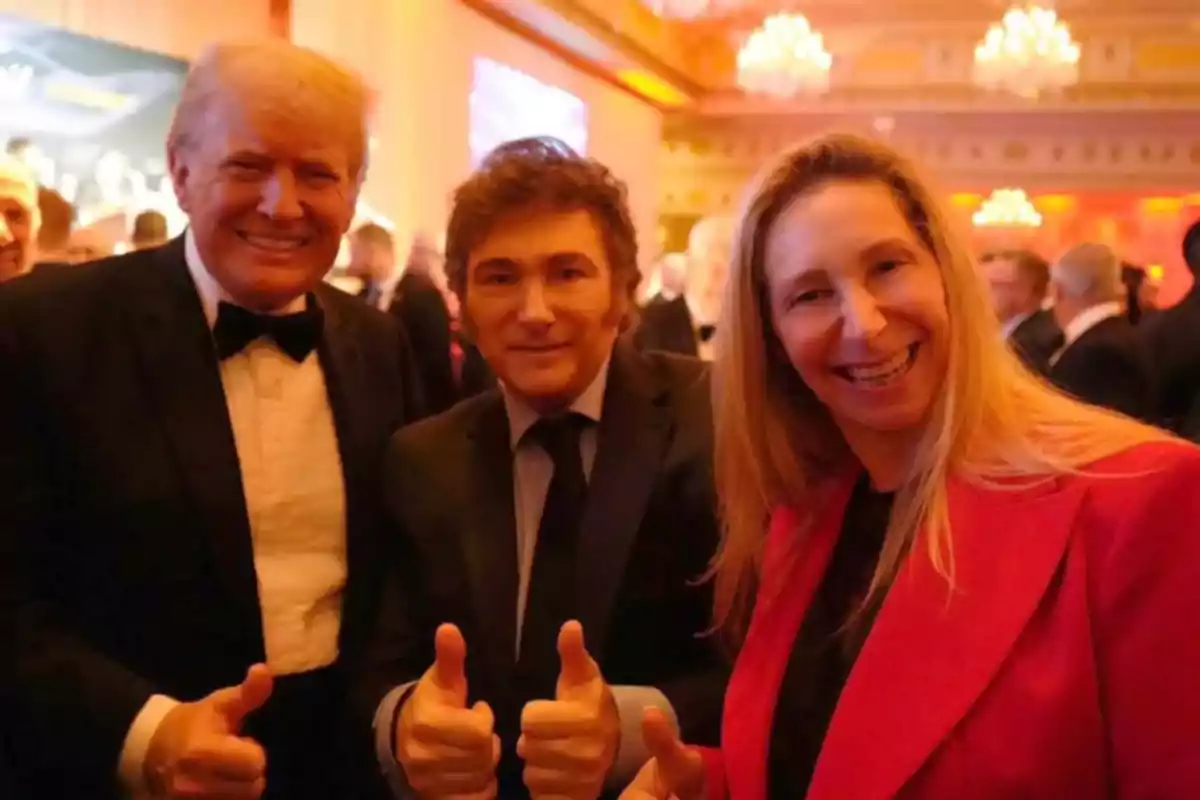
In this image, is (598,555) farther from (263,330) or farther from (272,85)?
(272,85)

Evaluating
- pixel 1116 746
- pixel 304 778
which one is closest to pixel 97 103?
pixel 304 778

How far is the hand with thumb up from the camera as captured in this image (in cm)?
129

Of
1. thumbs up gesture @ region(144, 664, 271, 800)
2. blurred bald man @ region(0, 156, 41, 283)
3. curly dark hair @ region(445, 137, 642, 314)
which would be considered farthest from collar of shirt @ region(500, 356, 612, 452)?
blurred bald man @ region(0, 156, 41, 283)

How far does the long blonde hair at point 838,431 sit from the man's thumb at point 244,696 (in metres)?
0.53

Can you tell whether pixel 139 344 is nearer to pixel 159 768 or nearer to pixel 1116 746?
pixel 159 768

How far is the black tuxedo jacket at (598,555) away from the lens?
1.51 m

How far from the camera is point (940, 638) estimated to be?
1.14m

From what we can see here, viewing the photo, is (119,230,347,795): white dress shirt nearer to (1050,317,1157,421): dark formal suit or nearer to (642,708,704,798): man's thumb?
(642,708,704,798): man's thumb

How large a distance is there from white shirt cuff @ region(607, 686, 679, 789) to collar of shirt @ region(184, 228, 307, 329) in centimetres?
69

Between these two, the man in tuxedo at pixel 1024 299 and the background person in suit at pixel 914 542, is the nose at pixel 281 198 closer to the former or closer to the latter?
the background person in suit at pixel 914 542

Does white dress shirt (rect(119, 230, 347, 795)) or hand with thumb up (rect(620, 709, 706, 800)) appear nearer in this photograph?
hand with thumb up (rect(620, 709, 706, 800))

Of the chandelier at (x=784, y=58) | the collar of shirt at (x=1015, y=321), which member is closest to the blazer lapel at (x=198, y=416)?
the collar of shirt at (x=1015, y=321)

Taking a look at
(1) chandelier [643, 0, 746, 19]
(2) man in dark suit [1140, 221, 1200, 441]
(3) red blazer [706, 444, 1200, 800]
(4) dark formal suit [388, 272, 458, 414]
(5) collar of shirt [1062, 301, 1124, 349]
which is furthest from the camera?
(1) chandelier [643, 0, 746, 19]

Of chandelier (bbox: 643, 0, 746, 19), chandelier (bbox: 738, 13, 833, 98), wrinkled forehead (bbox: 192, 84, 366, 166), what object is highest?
chandelier (bbox: 643, 0, 746, 19)
